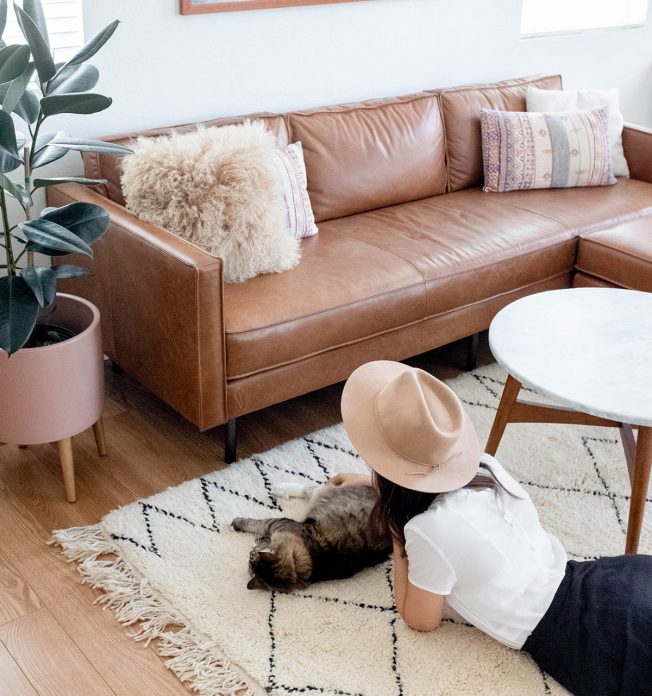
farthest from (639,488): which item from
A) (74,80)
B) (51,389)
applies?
(74,80)

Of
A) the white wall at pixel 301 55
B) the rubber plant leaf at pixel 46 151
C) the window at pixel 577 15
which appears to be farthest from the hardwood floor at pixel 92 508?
the window at pixel 577 15

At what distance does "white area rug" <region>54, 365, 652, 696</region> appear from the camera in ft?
A: 6.21

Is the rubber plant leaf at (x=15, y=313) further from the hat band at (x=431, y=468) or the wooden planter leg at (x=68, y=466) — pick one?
the hat band at (x=431, y=468)

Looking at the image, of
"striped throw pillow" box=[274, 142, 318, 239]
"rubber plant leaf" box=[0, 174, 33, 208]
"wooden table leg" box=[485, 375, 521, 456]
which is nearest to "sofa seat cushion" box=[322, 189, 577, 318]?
"striped throw pillow" box=[274, 142, 318, 239]

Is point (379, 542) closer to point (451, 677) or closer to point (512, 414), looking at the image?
point (451, 677)

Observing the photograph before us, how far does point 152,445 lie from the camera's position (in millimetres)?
2658

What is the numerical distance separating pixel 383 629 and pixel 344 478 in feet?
1.32

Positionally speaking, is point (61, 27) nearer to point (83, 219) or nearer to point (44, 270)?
point (83, 219)

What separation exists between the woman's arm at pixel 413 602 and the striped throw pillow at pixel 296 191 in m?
1.32

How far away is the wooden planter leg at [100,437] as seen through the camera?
2.53 m

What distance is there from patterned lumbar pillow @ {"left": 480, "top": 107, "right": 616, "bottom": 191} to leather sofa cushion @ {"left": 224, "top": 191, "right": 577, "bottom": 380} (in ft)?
0.46

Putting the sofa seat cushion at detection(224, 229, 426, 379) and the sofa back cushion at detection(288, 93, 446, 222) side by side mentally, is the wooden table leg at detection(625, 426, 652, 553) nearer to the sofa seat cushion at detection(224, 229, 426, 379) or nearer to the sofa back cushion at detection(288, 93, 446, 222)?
the sofa seat cushion at detection(224, 229, 426, 379)

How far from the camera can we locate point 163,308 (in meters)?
2.42

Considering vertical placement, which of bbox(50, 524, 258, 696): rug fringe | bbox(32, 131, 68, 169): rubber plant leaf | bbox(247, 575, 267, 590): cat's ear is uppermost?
bbox(32, 131, 68, 169): rubber plant leaf
